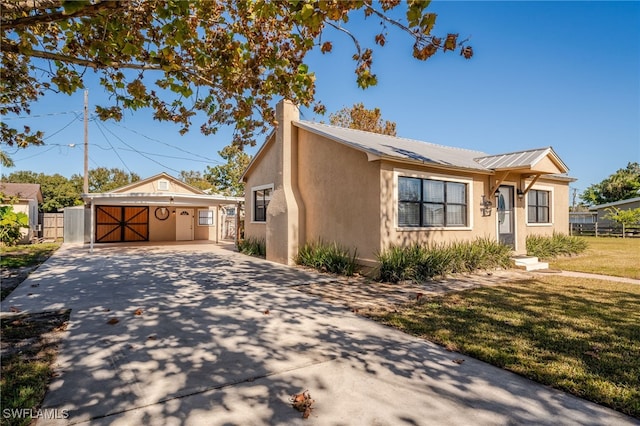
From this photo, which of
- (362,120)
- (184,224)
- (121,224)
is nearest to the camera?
(121,224)

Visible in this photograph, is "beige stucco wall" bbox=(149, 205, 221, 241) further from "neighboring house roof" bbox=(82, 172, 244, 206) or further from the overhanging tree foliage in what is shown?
the overhanging tree foliage

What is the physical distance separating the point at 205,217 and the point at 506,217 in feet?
60.0

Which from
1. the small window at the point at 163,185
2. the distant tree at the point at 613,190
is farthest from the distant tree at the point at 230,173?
the distant tree at the point at 613,190

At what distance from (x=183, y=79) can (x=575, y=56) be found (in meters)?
11.9

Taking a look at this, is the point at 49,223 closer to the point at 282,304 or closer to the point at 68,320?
the point at 68,320

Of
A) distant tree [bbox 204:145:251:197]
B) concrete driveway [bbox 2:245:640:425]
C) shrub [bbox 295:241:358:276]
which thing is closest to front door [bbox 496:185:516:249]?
shrub [bbox 295:241:358:276]

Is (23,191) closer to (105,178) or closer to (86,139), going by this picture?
(86,139)

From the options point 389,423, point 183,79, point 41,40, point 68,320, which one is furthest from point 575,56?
point 68,320

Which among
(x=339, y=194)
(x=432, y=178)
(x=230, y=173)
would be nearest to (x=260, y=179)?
(x=339, y=194)

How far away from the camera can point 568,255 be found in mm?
13688

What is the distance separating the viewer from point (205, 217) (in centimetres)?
2322

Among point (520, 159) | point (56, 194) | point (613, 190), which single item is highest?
point (613, 190)

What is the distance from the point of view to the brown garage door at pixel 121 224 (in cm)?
2044

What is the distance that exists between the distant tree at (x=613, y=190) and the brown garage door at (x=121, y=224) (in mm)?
43864
